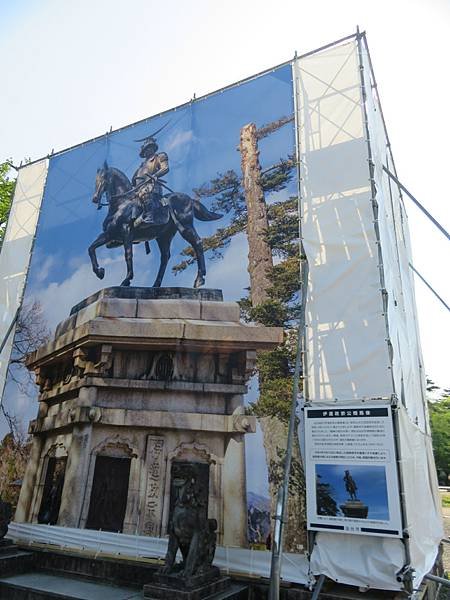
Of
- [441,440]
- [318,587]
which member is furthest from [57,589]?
[441,440]

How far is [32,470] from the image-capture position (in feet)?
28.9

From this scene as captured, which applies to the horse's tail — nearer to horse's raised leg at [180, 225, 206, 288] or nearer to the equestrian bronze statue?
the equestrian bronze statue

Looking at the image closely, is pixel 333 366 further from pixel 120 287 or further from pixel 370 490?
pixel 120 287

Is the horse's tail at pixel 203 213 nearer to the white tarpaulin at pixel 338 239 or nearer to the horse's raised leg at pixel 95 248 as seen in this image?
the white tarpaulin at pixel 338 239

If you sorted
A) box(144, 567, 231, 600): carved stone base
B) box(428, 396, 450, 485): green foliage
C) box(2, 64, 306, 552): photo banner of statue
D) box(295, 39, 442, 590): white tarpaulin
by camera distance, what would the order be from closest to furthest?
box(144, 567, 231, 600): carved stone base < box(295, 39, 442, 590): white tarpaulin < box(2, 64, 306, 552): photo banner of statue < box(428, 396, 450, 485): green foliage

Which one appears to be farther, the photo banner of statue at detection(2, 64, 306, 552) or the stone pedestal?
the stone pedestal

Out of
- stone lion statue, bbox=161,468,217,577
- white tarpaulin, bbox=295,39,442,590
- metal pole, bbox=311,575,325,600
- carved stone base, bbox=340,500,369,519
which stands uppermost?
white tarpaulin, bbox=295,39,442,590

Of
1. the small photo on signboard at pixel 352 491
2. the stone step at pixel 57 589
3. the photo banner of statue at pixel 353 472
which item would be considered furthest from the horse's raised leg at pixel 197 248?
the stone step at pixel 57 589

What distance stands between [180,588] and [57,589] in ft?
Result: 7.14

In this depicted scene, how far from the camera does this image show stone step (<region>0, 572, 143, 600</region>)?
5.67 meters

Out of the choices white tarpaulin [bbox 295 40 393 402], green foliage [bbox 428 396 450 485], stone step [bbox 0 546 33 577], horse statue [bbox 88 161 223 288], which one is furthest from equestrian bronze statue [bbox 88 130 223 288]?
green foliage [bbox 428 396 450 485]

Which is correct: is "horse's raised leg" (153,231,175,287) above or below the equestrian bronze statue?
below

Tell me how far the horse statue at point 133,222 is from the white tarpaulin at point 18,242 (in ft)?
7.80

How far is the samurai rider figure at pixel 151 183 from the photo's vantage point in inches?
371
